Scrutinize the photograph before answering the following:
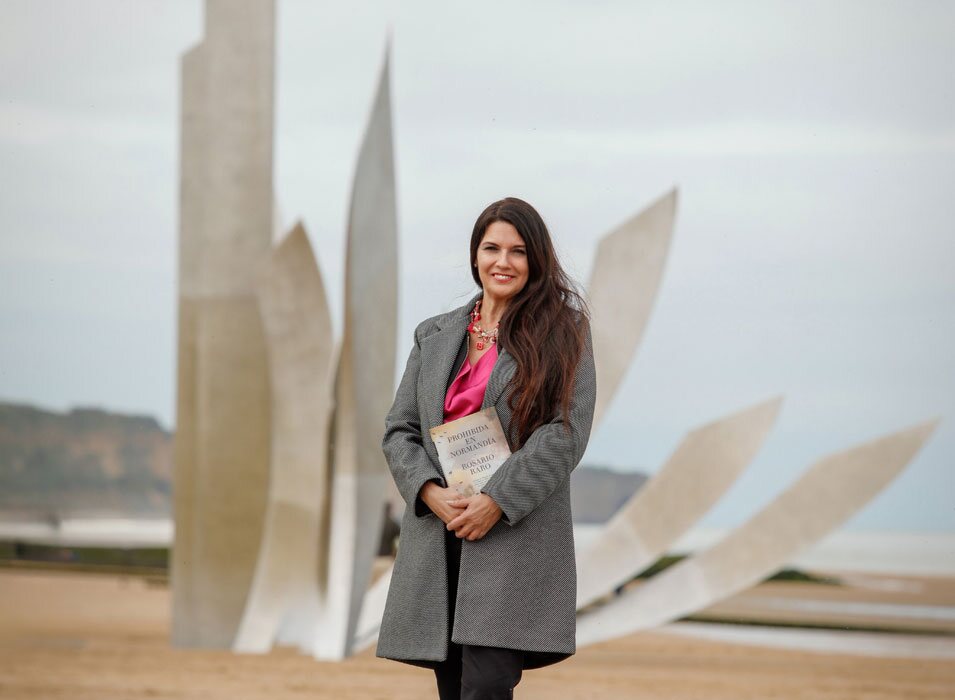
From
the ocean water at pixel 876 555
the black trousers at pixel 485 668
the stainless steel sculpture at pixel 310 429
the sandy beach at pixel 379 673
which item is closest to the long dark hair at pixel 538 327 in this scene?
the black trousers at pixel 485 668

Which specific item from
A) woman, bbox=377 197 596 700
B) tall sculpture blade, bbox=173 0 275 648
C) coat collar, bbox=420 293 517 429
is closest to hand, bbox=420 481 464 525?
woman, bbox=377 197 596 700

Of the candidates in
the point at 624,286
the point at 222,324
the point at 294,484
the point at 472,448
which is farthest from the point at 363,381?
the point at 472,448

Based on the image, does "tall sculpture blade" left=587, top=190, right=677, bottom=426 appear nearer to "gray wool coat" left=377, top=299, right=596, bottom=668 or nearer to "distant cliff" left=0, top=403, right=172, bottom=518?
"gray wool coat" left=377, top=299, right=596, bottom=668

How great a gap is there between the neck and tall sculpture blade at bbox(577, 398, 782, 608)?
3.60 m

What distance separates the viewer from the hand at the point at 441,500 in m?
2.00

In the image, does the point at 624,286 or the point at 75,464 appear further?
the point at 75,464

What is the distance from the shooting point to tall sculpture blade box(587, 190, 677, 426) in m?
5.70

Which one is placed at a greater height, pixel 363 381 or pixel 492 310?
pixel 492 310

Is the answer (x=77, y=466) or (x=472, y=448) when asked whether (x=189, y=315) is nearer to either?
(x=472, y=448)

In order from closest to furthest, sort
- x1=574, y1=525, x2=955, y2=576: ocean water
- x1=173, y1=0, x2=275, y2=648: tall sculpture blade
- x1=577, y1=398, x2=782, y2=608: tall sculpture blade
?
1. x1=577, y1=398, x2=782, y2=608: tall sculpture blade
2. x1=173, y1=0, x2=275, y2=648: tall sculpture blade
3. x1=574, y1=525, x2=955, y2=576: ocean water

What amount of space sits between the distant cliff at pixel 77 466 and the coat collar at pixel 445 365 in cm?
1443

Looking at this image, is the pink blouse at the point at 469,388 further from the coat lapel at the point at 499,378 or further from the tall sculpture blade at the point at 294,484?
the tall sculpture blade at the point at 294,484

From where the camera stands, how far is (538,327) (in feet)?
6.79

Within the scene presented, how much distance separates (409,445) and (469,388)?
0.13m
